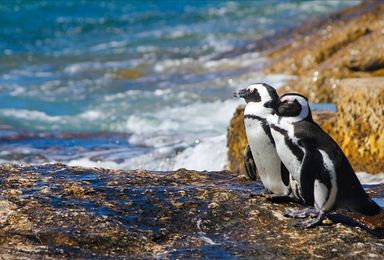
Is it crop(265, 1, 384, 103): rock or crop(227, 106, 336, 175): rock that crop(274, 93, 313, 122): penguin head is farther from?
crop(265, 1, 384, 103): rock

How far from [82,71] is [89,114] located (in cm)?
527

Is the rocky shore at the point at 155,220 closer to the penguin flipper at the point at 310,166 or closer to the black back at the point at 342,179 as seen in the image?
the black back at the point at 342,179

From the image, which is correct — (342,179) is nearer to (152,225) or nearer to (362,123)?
(152,225)

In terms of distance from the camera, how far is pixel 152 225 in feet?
17.0

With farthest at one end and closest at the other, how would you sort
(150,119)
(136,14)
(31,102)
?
(136,14) < (31,102) < (150,119)

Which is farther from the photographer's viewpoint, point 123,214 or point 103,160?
point 103,160

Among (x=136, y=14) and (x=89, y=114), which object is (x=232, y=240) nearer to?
(x=89, y=114)

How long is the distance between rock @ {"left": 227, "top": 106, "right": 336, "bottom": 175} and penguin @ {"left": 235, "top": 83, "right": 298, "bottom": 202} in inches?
142

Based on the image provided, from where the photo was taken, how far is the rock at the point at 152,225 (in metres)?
4.86

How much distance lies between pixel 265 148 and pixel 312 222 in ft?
2.59

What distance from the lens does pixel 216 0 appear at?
34.6 m

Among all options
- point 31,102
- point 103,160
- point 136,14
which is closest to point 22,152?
point 103,160

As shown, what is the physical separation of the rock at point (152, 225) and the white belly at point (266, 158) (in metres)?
0.16

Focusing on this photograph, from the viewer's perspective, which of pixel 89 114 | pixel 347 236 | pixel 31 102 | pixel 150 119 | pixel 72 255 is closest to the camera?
pixel 72 255
